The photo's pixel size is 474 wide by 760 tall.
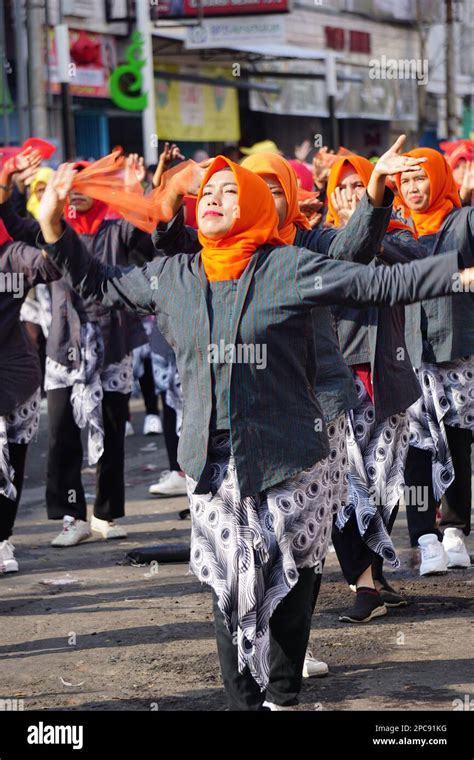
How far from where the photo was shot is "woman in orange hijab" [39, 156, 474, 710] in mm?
4418

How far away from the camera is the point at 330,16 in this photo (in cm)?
2741

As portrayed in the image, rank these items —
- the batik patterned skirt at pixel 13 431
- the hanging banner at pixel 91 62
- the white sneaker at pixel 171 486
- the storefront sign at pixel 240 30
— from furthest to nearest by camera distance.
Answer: the storefront sign at pixel 240 30, the hanging banner at pixel 91 62, the white sneaker at pixel 171 486, the batik patterned skirt at pixel 13 431

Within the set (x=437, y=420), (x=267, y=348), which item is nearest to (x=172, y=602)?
(x=437, y=420)

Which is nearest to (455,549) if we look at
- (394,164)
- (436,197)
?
(436,197)

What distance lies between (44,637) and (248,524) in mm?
1971

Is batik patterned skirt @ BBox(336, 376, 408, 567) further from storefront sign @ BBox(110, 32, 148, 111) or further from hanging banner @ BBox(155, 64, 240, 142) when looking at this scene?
hanging banner @ BBox(155, 64, 240, 142)

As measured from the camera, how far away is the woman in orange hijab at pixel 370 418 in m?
6.11

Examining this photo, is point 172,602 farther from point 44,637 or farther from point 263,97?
point 263,97

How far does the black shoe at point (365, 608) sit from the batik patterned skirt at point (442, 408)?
945 millimetres

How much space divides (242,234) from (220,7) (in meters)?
15.7

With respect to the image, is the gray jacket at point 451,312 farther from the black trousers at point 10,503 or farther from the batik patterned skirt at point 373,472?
the black trousers at point 10,503

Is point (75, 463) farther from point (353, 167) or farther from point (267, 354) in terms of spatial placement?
point (267, 354)

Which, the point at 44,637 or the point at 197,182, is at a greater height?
the point at 197,182

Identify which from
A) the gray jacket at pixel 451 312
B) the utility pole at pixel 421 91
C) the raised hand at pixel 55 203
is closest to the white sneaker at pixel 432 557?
the gray jacket at pixel 451 312
